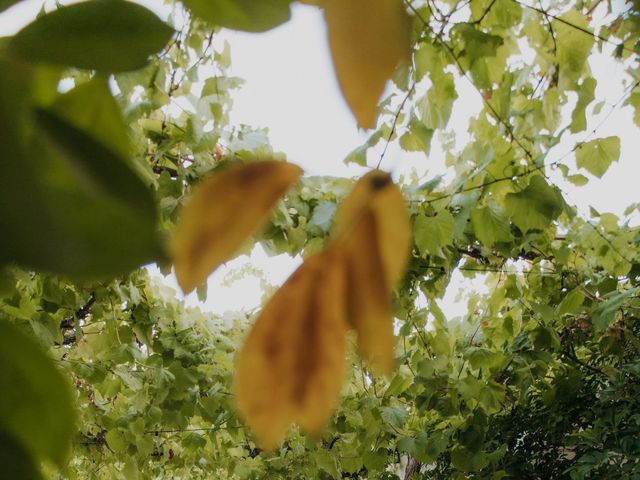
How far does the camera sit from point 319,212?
1.20 m

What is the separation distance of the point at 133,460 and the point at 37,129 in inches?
116

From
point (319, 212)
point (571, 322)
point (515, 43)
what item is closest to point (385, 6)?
point (319, 212)

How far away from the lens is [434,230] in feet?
4.11

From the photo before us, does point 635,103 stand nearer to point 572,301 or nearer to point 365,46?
point 572,301

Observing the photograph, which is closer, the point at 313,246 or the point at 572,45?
the point at 572,45

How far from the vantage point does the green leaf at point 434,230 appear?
1242mm

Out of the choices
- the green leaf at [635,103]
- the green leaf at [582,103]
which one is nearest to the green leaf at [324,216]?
the green leaf at [582,103]

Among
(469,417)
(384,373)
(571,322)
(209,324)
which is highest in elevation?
(209,324)

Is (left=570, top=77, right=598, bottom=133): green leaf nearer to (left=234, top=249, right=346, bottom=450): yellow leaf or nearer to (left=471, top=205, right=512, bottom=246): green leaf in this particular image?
(left=471, top=205, right=512, bottom=246): green leaf

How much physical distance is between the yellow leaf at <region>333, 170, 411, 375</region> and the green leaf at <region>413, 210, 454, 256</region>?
3.79 feet

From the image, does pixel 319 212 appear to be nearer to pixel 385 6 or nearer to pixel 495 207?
pixel 495 207

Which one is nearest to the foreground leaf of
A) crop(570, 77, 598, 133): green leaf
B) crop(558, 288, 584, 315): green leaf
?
crop(570, 77, 598, 133): green leaf

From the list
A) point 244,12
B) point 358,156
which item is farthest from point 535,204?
point 244,12

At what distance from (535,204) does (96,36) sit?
1.14 meters
